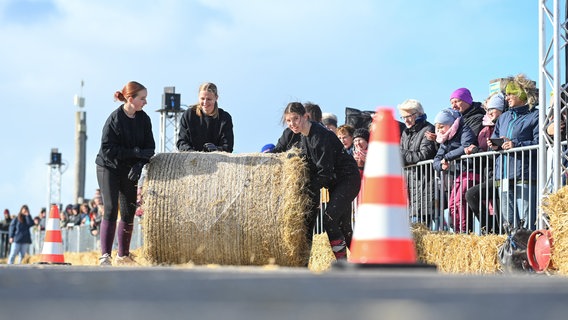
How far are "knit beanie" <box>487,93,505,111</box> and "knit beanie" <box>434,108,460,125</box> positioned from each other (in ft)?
1.38

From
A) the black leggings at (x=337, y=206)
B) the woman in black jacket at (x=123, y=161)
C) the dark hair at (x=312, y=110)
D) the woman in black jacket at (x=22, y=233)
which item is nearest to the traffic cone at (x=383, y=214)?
the black leggings at (x=337, y=206)

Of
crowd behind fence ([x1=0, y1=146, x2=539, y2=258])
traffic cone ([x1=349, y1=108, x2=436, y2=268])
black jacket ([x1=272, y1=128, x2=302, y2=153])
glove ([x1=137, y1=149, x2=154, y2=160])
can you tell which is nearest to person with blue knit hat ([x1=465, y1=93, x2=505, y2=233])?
crowd behind fence ([x1=0, y1=146, x2=539, y2=258])

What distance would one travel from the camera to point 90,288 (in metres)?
3.83

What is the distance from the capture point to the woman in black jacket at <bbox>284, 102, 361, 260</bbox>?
1030 cm

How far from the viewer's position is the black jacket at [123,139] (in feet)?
35.2

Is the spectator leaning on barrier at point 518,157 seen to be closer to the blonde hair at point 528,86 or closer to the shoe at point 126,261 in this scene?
the blonde hair at point 528,86

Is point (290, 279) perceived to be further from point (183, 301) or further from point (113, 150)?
point (113, 150)

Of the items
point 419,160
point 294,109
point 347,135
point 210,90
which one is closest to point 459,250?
point 419,160

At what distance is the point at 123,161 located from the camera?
35.7 ft

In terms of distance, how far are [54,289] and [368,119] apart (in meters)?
10.7

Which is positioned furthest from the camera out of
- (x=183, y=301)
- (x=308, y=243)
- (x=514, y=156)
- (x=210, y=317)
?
(x=514, y=156)

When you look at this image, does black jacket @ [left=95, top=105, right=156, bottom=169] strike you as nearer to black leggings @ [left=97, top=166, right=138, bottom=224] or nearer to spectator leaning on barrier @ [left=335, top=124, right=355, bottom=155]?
black leggings @ [left=97, top=166, right=138, bottom=224]

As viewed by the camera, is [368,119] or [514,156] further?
[368,119]

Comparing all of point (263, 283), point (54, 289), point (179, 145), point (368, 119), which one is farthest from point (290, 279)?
point (368, 119)
